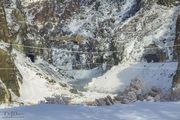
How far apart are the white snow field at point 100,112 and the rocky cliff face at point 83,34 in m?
13.0

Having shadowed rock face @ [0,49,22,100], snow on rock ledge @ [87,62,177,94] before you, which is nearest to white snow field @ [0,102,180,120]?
shadowed rock face @ [0,49,22,100]

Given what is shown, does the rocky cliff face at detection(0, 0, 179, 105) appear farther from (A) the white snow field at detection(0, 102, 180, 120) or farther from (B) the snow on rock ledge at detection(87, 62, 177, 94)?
(A) the white snow field at detection(0, 102, 180, 120)

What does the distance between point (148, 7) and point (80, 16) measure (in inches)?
498

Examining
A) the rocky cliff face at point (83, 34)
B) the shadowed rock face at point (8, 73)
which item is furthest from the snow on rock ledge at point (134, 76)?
the shadowed rock face at point (8, 73)

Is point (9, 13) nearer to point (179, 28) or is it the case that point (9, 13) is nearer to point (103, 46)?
point (179, 28)

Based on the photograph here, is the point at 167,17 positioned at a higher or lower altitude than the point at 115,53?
higher

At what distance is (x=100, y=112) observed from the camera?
590 cm

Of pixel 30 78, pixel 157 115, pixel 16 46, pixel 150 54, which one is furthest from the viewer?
pixel 150 54

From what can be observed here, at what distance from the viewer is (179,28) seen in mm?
20953

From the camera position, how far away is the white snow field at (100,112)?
5605 millimetres

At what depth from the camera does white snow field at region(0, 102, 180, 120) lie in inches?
221

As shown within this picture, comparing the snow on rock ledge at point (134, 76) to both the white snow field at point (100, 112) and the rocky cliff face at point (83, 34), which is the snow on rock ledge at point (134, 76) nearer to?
the rocky cliff face at point (83, 34)

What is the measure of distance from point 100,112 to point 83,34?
39981 mm

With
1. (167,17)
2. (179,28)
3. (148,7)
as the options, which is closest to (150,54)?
(167,17)
